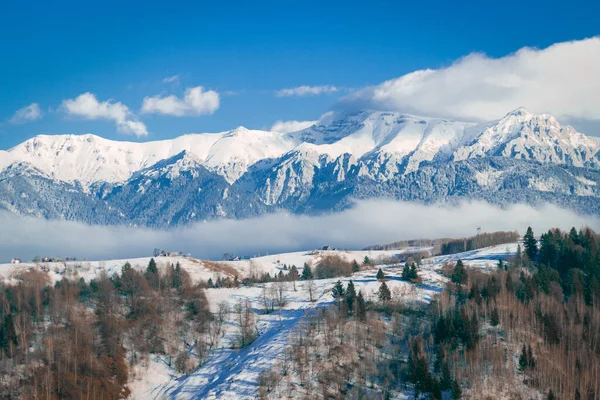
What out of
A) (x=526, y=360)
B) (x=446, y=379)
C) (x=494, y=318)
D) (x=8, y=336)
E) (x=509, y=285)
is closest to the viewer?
(x=446, y=379)

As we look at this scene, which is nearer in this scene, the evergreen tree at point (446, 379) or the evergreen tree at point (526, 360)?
the evergreen tree at point (446, 379)

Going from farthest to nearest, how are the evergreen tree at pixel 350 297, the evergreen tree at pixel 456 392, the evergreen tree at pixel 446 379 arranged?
the evergreen tree at pixel 350 297 → the evergreen tree at pixel 446 379 → the evergreen tree at pixel 456 392

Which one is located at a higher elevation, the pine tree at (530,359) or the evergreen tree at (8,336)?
the evergreen tree at (8,336)

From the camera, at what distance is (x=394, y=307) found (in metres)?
184

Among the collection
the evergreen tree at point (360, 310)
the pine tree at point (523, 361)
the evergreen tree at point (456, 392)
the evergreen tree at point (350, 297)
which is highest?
the evergreen tree at point (350, 297)

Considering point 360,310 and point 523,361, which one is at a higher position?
point 360,310

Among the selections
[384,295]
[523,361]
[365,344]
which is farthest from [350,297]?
[523,361]

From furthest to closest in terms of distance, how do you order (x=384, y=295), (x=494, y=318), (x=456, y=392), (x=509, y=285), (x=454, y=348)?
(x=509, y=285)
(x=384, y=295)
(x=494, y=318)
(x=454, y=348)
(x=456, y=392)

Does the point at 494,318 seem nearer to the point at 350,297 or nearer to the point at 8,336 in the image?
the point at 350,297

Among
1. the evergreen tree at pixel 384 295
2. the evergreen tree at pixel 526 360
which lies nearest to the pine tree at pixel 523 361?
the evergreen tree at pixel 526 360

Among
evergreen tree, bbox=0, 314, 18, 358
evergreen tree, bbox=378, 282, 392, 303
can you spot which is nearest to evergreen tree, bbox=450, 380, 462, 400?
evergreen tree, bbox=378, 282, 392, 303

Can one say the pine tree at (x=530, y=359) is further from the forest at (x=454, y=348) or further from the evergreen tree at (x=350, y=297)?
the evergreen tree at (x=350, y=297)

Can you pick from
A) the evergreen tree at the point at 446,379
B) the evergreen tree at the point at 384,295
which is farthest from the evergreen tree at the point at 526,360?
the evergreen tree at the point at 384,295

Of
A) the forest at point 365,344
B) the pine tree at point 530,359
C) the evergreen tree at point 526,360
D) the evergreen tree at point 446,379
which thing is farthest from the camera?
the pine tree at point 530,359
